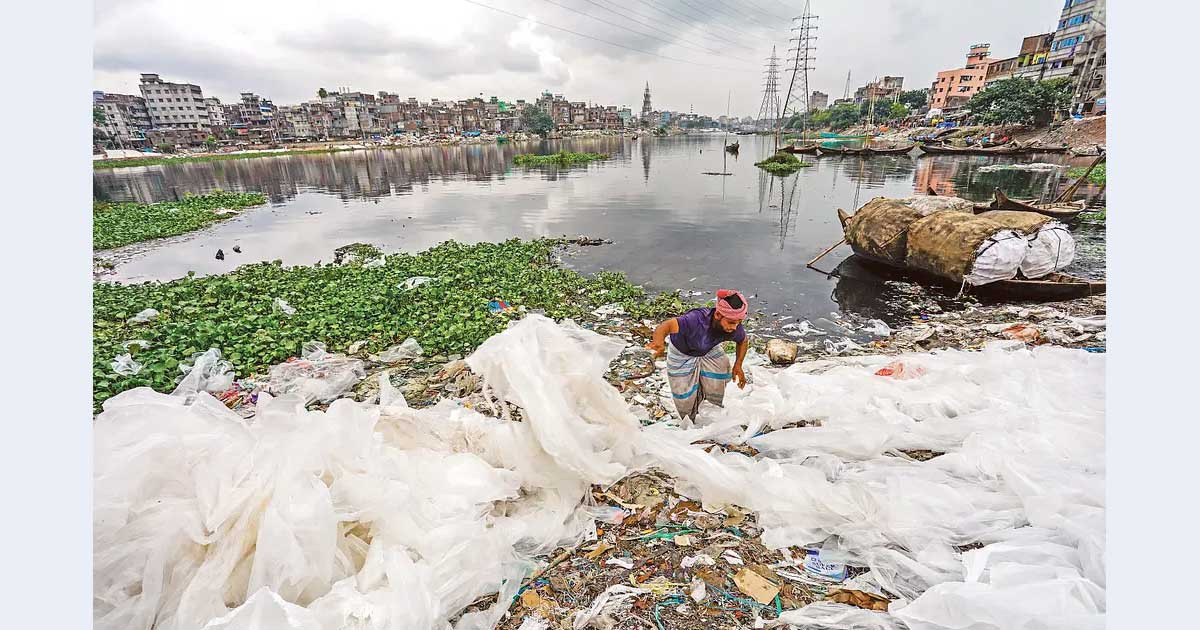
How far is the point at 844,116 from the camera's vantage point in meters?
97.4

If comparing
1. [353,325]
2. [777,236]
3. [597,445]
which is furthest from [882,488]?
[777,236]

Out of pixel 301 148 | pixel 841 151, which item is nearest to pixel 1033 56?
pixel 841 151

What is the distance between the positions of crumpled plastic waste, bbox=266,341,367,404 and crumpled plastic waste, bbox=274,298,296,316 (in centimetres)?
161

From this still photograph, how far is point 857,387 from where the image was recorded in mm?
4473

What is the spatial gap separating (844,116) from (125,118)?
123087mm

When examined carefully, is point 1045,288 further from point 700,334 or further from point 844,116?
point 844,116

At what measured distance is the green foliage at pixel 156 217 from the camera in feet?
44.5

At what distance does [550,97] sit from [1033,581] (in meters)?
168

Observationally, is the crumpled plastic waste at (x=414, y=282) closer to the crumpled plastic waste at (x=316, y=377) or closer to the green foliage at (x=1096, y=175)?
the crumpled plastic waste at (x=316, y=377)

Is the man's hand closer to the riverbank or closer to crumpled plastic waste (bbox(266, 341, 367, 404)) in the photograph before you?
crumpled plastic waste (bbox(266, 341, 367, 404))

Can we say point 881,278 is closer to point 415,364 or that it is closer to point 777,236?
point 777,236

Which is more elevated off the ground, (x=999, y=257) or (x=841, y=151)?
(x=841, y=151)

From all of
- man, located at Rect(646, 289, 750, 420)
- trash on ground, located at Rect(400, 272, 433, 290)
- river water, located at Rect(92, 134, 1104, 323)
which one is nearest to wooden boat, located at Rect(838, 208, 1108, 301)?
river water, located at Rect(92, 134, 1104, 323)

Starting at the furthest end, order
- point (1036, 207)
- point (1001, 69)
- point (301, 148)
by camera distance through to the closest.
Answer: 1. point (301, 148)
2. point (1001, 69)
3. point (1036, 207)
